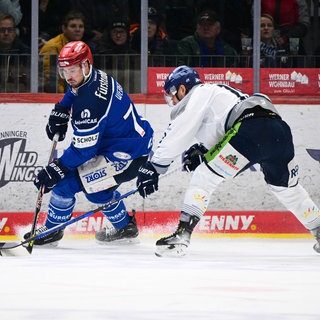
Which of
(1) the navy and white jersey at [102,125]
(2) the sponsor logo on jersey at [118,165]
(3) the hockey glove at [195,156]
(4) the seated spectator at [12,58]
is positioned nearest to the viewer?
(1) the navy and white jersey at [102,125]

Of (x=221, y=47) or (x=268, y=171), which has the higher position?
(x=221, y=47)

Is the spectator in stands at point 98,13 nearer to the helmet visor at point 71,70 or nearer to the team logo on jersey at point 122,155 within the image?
the team logo on jersey at point 122,155

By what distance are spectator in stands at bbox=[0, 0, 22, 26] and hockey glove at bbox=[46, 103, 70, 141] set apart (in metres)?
1.21

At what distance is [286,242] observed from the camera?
754 cm

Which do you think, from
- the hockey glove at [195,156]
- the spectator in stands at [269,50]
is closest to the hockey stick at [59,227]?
the hockey glove at [195,156]

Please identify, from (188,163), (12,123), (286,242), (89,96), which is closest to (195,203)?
(188,163)

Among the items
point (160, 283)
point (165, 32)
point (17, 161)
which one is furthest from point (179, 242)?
point (165, 32)

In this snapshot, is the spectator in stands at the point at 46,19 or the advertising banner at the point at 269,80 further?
the advertising banner at the point at 269,80

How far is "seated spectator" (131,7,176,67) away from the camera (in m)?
8.05

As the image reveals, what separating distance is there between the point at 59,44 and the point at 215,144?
1.94m

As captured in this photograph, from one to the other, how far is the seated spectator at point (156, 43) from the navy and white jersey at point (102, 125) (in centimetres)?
110

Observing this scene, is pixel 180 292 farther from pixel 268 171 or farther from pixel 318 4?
pixel 318 4

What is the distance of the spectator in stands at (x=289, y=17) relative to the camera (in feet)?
27.2

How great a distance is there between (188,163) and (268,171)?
1.65 feet
